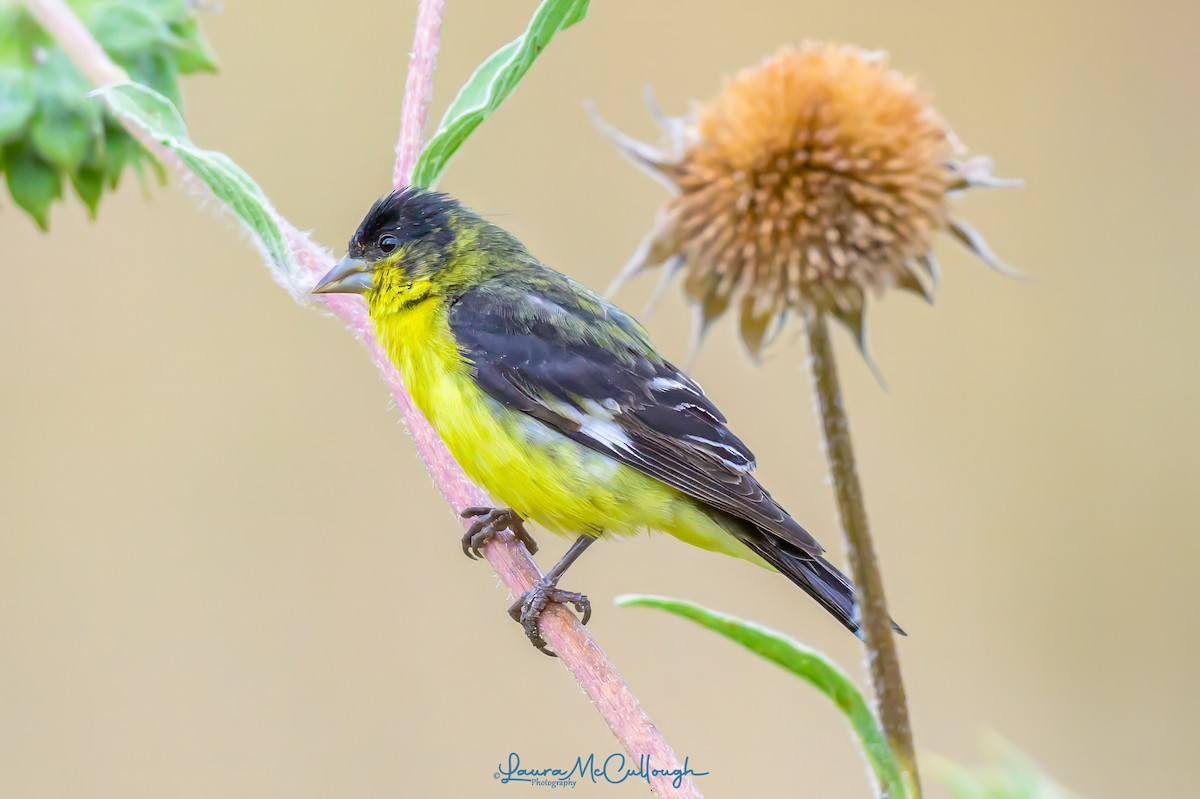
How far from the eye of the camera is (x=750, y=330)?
1250 millimetres

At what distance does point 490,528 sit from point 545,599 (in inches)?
12.0

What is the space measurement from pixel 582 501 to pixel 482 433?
0.23 meters

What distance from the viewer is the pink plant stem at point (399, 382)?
4.08 ft

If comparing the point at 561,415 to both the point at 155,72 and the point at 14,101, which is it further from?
the point at 14,101

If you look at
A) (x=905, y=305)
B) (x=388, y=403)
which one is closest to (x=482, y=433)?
(x=388, y=403)

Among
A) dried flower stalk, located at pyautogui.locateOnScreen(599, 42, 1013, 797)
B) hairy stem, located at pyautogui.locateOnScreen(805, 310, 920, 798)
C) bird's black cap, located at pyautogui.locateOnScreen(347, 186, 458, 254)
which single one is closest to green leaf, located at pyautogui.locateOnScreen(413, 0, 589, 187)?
dried flower stalk, located at pyautogui.locateOnScreen(599, 42, 1013, 797)

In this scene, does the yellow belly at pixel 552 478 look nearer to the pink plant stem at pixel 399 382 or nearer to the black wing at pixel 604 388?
the black wing at pixel 604 388

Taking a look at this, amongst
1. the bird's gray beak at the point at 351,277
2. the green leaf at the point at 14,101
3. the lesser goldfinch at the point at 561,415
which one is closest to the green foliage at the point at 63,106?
the green leaf at the point at 14,101

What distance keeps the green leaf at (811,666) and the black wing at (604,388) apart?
89cm

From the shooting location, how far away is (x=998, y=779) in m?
0.95

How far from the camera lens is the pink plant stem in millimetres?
1244

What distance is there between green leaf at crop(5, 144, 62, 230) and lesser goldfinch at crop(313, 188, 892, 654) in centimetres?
45

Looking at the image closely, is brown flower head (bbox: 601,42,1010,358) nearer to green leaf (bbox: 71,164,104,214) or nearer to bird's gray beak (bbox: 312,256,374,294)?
green leaf (bbox: 71,164,104,214)

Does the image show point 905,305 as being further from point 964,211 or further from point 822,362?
point 822,362
